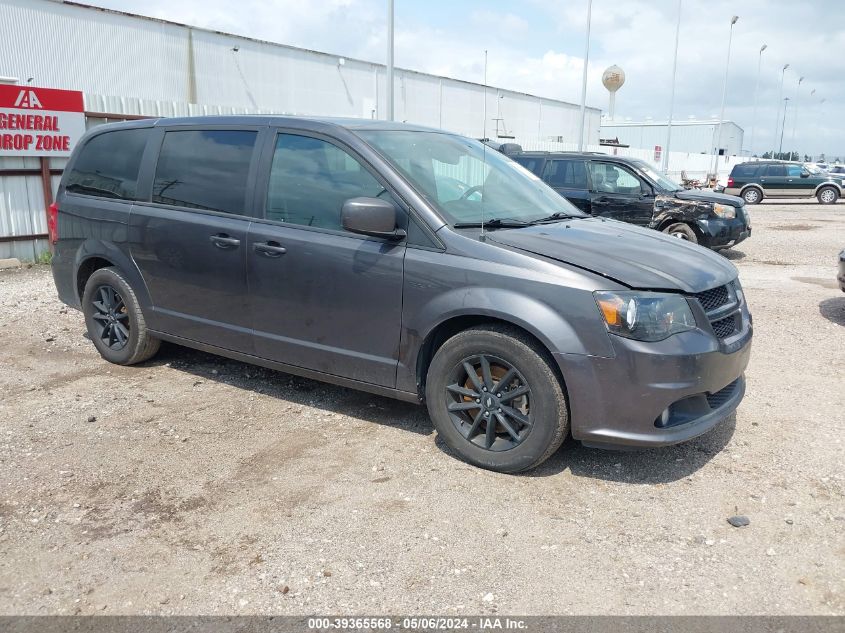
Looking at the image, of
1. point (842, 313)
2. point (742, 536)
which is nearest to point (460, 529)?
point (742, 536)

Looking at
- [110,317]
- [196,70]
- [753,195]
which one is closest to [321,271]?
[110,317]

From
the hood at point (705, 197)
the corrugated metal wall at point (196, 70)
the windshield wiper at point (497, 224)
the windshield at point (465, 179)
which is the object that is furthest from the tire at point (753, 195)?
the windshield wiper at point (497, 224)

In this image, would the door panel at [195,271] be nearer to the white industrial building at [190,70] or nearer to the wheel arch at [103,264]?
the wheel arch at [103,264]

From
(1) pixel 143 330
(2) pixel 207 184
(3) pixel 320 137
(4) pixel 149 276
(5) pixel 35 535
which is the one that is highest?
(3) pixel 320 137

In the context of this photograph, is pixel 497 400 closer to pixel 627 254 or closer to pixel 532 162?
pixel 627 254

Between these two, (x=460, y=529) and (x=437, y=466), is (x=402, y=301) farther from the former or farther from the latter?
(x=460, y=529)

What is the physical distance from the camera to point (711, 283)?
380cm

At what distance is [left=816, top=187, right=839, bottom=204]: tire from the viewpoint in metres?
27.9

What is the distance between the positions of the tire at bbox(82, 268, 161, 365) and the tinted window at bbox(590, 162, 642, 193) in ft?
27.1

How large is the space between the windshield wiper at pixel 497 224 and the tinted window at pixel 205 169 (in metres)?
1.56

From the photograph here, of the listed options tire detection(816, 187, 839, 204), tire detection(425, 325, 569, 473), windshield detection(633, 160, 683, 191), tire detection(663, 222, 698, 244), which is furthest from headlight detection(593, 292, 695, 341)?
tire detection(816, 187, 839, 204)

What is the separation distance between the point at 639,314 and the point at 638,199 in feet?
28.8

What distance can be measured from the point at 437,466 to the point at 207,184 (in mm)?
2519

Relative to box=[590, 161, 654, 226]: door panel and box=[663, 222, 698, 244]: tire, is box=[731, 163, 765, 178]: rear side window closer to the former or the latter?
box=[663, 222, 698, 244]: tire
